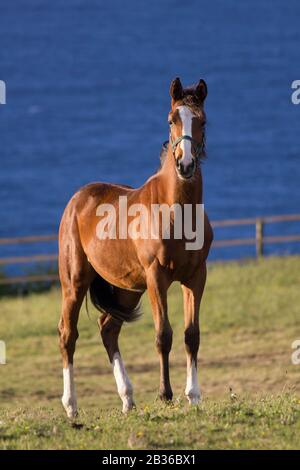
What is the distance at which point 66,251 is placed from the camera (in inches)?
426

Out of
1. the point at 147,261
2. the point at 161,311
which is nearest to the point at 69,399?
the point at 161,311

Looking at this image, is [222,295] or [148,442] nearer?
[148,442]

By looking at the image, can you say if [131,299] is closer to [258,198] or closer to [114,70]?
[258,198]

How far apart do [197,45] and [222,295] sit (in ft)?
326

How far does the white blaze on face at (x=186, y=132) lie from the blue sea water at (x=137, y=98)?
40.4 metres

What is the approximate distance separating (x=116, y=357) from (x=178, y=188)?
1.93m

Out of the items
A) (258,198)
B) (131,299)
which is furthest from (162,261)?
(258,198)

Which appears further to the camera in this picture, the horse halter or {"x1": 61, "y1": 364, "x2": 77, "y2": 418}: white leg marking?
{"x1": 61, "y1": 364, "x2": 77, "y2": 418}: white leg marking

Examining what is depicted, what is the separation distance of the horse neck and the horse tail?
4.56 feet

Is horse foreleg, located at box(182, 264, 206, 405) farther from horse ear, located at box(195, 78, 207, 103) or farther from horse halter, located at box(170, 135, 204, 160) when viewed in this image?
horse ear, located at box(195, 78, 207, 103)

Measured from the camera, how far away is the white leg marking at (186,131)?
29.3 feet

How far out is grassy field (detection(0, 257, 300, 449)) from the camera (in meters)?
8.20

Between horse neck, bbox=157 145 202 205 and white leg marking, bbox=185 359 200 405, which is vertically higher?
horse neck, bbox=157 145 202 205

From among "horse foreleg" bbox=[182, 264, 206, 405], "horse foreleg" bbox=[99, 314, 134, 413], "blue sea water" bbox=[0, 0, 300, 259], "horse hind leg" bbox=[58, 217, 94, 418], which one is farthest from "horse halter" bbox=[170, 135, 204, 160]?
"blue sea water" bbox=[0, 0, 300, 259]
